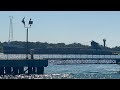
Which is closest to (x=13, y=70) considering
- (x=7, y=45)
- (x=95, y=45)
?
(x=7, y=45)

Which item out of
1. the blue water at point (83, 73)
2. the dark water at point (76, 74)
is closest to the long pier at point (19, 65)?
the dark water at point (76, 74)

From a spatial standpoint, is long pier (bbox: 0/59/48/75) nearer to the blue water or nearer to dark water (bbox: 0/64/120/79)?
dark water (bbox: 0/64/120/79)

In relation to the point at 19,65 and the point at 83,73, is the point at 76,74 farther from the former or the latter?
the point at 19,65

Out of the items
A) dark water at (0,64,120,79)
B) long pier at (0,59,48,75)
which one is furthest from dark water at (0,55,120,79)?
long pier at (0,59,48,75)

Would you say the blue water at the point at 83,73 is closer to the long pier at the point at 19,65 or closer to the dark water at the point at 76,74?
the dark water at the point at 76,74

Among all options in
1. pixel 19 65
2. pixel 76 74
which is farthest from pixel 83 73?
pixel 19 65
